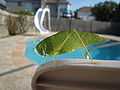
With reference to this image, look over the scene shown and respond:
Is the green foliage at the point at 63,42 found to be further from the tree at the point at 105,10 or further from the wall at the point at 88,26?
the tree at the point at 105,10

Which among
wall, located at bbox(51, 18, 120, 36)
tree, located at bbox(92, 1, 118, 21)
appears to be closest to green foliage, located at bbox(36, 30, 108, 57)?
wall, located at bbox(51, 18, 120, 36)

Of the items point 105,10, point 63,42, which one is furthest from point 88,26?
point 63,42

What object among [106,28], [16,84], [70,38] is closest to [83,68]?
[70,38]

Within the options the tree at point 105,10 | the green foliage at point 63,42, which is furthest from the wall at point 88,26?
the green foliage at point 63,42

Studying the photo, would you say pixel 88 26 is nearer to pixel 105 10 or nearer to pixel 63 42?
pixel 105 10

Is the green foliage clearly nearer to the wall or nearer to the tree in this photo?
the wall

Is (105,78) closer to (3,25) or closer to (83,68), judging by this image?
(83,68)
